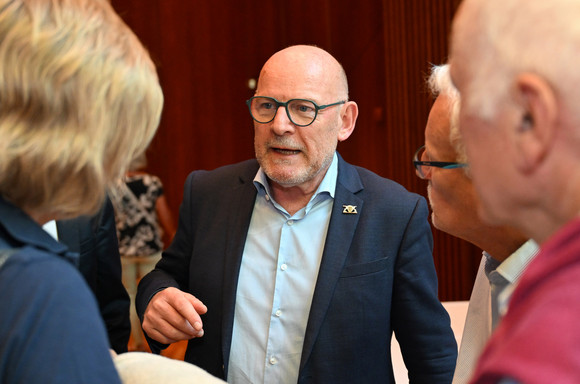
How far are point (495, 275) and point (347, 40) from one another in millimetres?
5866

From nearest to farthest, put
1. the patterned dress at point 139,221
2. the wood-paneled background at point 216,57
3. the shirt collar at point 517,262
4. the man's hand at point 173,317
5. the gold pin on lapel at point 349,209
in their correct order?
the shirt collar at point 517,262 → the man's hand at point 173,317 → the gold pin on lapel at point 349,209 → the patterned dress at point 139,221 → the wood-paneled background at point 216,57

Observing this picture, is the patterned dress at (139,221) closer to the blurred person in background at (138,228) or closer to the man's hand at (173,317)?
the blurred person in background at (138,228)

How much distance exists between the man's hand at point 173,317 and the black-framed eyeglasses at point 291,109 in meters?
0.74

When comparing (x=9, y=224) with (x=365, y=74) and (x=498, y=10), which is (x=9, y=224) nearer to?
(x=498, y=10)

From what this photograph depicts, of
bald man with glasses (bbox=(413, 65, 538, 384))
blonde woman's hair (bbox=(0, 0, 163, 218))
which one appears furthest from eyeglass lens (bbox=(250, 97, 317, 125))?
blonde woman's hair (bbox=(0, 0, 163, 218))

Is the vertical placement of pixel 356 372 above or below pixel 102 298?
below

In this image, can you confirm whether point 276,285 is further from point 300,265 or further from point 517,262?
point 517,262

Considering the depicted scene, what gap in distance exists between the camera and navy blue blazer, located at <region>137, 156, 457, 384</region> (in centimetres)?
204

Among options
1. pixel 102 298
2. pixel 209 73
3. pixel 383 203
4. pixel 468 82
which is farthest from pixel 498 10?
pixel 209 73

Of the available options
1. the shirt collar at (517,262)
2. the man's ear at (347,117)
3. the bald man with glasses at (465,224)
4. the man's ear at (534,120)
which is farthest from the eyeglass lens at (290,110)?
the man's ear at (534,120)

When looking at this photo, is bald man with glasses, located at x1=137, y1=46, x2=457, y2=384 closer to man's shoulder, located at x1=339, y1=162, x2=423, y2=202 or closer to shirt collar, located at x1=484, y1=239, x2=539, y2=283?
man's shoulder, located at x1=339, y1=162, x2=423, y2=202

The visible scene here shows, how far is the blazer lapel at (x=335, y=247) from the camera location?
2025 mm

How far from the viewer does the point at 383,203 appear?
2.19 metres

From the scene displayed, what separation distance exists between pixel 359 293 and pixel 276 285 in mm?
299
